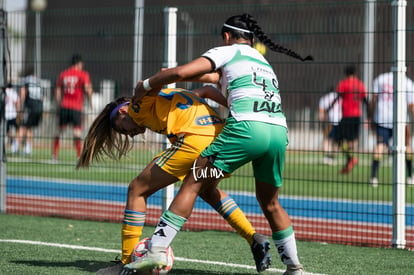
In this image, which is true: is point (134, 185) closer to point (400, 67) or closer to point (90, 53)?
point (400, 67)

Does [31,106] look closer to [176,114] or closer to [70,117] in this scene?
[70,117]

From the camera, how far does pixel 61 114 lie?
11.0 metres

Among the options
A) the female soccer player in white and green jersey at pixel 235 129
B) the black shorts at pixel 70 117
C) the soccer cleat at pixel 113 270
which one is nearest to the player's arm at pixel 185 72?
the female soccer player in white and green jersey at pixel 235 129

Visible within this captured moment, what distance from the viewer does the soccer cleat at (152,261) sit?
5359 mm

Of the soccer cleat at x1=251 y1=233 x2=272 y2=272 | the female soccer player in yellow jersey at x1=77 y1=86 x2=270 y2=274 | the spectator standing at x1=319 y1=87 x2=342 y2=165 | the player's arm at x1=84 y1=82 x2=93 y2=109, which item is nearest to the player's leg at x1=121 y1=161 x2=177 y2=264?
the female soccer player in yellow jersey at x1=77 y1=86 x2=270 y2=274

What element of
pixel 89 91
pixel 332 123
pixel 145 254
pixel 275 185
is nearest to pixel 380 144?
pixel 332 123

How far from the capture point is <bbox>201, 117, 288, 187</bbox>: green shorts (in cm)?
543

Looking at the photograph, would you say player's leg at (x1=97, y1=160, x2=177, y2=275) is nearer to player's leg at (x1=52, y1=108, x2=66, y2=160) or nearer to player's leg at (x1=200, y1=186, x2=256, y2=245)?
player's leg at (x1=200, y1=186, x2=256, y2=245)

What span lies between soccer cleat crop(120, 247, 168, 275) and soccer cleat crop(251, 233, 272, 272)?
37.6 inches

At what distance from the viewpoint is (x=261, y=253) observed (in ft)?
20.0

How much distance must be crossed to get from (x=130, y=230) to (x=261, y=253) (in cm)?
→ 104

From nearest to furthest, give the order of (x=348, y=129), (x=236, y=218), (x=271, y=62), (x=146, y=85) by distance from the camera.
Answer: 1. (x=146, y=85)
2. (x=236, y=218)
3. (x=348, y=129)
4. (x=271, y=62)

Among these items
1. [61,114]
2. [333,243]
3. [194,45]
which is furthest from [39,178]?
[333,243]

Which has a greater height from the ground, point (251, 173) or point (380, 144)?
point (380, 144)
